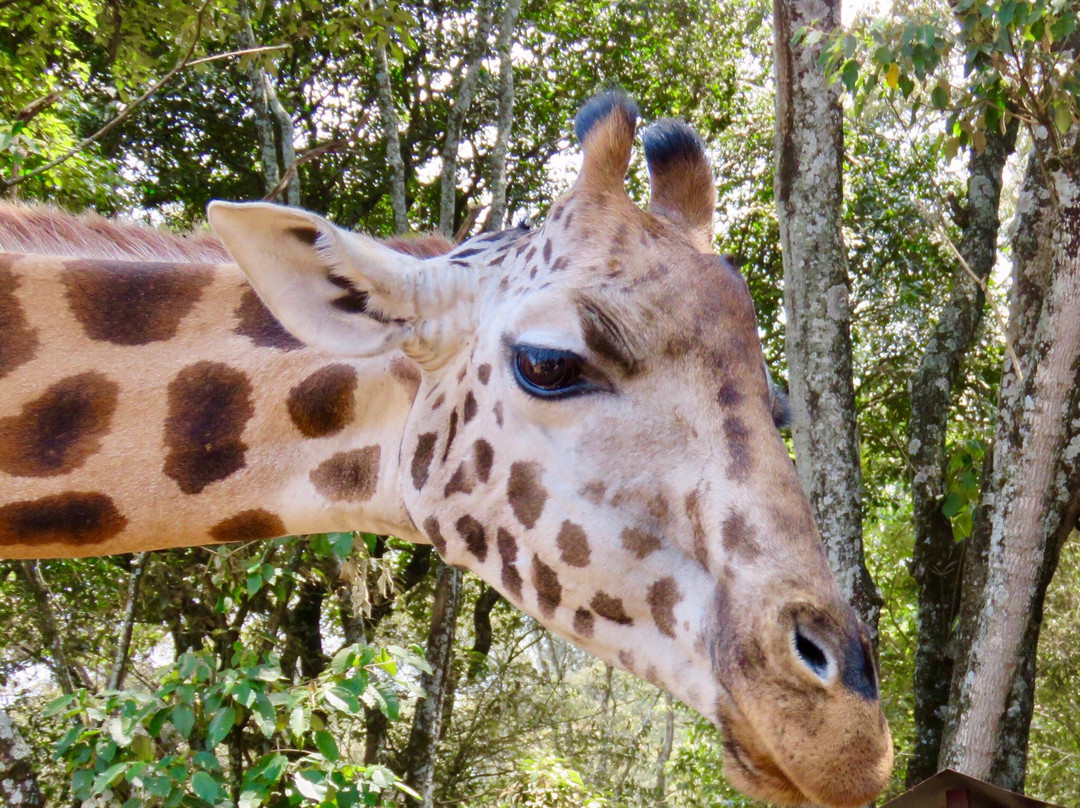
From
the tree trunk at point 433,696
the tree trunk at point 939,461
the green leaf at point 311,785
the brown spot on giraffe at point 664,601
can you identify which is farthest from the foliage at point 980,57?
the tree trunk at point 433,696

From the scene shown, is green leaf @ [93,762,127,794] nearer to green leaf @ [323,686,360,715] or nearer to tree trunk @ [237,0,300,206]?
green leaf @ [323,686,360,715]

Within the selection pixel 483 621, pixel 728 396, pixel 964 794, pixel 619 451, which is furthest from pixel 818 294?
pixel 483 621

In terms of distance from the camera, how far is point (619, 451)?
76.5 inches

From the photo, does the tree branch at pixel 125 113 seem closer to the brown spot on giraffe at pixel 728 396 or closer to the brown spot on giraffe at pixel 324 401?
the brown spot on giraffe at pixel 324 401

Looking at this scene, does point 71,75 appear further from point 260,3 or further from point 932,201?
point 932,201

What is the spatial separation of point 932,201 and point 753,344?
11.3 m

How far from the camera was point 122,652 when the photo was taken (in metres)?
6.30

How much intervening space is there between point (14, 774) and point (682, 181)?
13.1ft

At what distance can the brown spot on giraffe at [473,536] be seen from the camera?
2.13 meters

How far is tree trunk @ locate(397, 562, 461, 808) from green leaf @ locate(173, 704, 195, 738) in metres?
4.21

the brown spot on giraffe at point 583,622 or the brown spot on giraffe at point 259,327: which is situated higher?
the brown spot on giraffe at point 259,327

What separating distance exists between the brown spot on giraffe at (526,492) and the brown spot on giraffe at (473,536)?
0.11 meters

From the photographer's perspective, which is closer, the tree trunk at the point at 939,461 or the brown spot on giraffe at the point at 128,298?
the brown spot on giraffe at the point at 128,298

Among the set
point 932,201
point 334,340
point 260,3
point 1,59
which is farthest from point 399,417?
point 932,201
